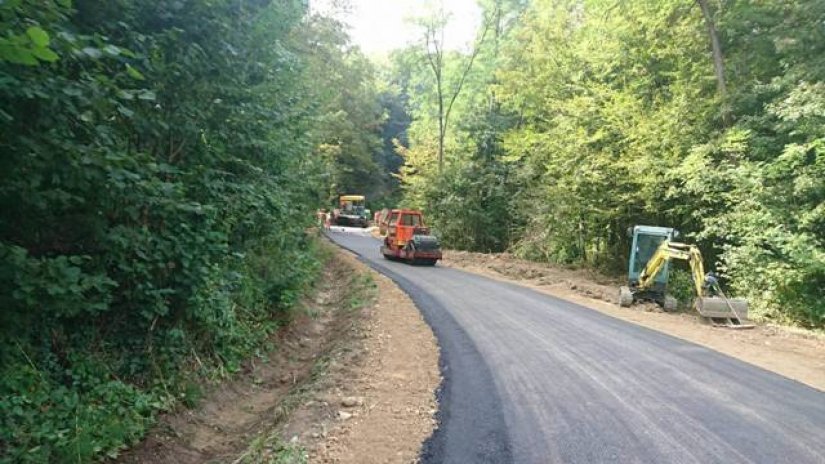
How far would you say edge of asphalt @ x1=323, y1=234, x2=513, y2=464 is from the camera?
4.62m

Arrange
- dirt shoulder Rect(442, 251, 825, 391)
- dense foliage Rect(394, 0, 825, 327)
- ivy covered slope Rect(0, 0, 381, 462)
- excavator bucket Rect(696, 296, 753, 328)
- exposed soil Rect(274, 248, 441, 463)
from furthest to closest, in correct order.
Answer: dense foliage Rect(394, 0, 825, 327) < excavator bucket Rect(696, 296, 753, 328) < dirt shoulder Rect(442, 251, 825, 391) < exposed soil Rect(274, 248, 441, 463) < ivy covered slope Rect(0, 0, 381, 462)

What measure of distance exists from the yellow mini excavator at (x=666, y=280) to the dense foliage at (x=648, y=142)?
1258 millimetres

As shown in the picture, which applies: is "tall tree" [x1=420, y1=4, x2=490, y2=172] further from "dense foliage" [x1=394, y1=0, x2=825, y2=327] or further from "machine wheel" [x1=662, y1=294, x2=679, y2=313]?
"machine wheel" [x1=662, y1=294, x2=679, y2=313]

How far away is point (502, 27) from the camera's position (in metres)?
31.4

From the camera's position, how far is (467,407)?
568cm

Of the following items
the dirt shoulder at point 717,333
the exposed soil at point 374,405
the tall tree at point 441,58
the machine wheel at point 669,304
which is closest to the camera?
the exposed soil at point 374,405

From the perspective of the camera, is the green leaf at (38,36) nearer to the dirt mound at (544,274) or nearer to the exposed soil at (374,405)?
the exposed soil at (374,405)

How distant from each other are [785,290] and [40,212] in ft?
44.3

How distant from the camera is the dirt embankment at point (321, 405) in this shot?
4830 millimetres

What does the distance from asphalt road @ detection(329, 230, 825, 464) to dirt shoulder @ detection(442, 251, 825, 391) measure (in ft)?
2.00

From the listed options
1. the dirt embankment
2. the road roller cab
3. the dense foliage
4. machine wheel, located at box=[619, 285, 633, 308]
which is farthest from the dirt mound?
the dirt embankment

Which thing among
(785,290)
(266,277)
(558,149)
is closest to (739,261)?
(785,290)

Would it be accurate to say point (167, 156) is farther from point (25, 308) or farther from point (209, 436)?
point (209, 436)

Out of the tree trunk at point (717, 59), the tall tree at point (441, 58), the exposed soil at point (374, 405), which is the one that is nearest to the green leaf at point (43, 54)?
the exposed soil at point (374, 405)
